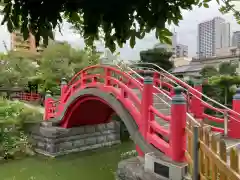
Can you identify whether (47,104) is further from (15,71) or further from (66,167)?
(15,71)

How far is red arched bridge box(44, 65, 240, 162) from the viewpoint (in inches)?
178

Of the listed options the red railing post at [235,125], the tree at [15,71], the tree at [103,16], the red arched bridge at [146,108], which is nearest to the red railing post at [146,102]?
the red arched bridge at [146,108]

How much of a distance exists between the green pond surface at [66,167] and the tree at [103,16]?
6.66 m

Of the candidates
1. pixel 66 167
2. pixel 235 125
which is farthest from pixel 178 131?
pixel 66 167

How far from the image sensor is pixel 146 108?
5676 mm

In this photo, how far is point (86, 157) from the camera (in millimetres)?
10000

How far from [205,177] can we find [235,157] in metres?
1.34

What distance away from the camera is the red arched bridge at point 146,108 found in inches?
178

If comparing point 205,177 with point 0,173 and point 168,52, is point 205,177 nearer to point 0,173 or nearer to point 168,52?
point 0,173

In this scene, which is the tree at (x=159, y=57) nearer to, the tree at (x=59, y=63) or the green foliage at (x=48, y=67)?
the green foliage at (x=48, y=67)

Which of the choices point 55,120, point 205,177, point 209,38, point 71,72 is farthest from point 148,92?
point 209,38

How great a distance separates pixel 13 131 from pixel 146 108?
646 centimetres

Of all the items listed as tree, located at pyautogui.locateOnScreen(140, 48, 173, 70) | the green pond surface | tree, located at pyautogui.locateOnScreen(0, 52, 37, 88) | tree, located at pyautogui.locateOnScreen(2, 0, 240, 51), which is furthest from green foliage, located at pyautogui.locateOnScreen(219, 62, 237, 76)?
tree, located at pyautogui.locateOnScreen(2, 0, 240, 51)

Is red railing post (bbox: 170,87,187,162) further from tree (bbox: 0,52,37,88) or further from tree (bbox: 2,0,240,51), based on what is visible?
tree (bbox: 0,52,37,88)
